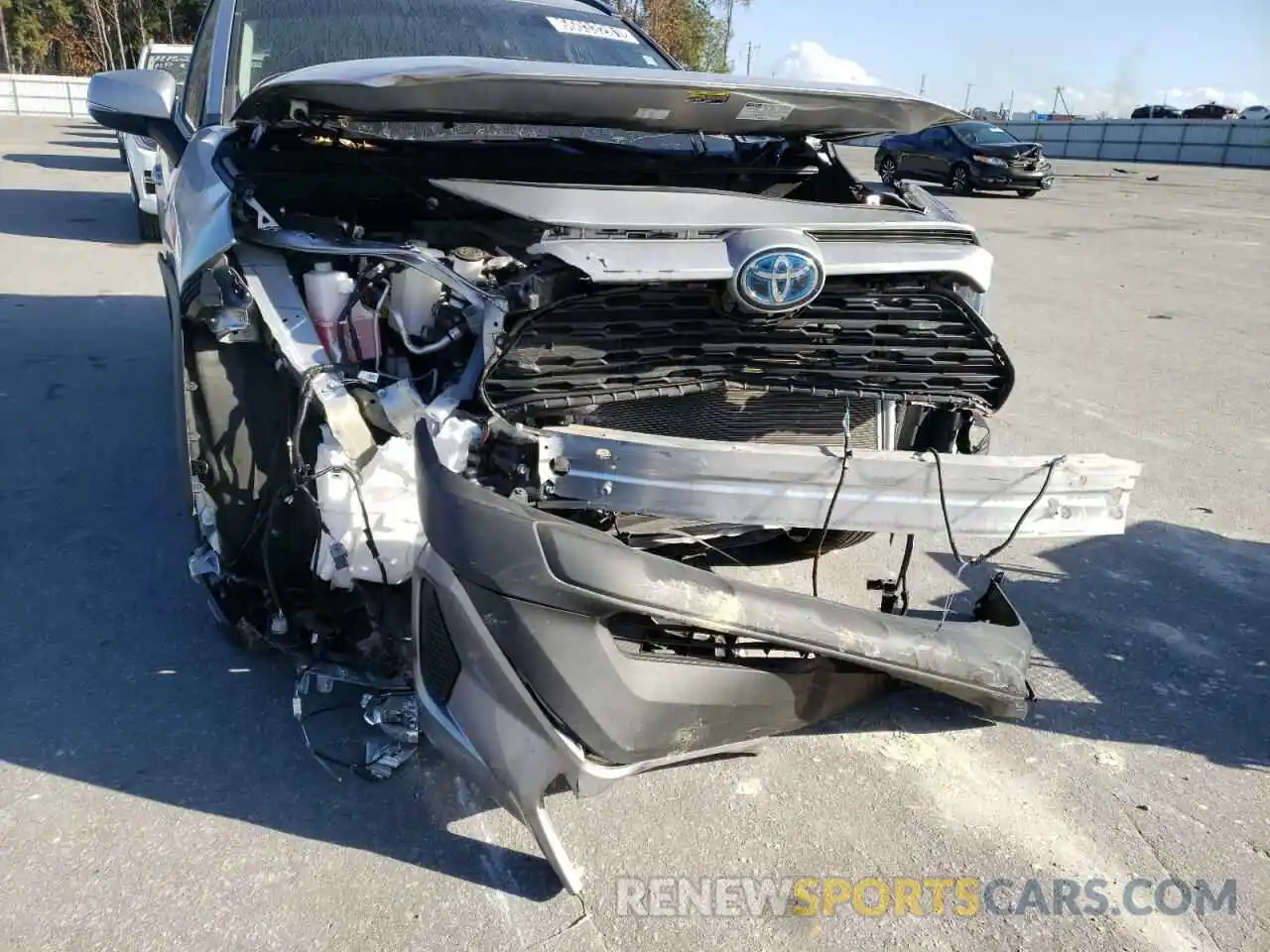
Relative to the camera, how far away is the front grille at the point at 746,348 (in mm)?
2145

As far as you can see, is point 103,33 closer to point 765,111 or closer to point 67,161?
point 67,161

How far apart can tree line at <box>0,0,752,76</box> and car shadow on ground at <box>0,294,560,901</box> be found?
29.9 metres

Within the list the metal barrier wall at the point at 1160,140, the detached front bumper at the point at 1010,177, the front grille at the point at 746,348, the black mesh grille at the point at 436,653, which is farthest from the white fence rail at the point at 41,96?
the black mesh grille at the point at 436,653

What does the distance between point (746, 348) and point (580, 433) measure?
47 centimetres

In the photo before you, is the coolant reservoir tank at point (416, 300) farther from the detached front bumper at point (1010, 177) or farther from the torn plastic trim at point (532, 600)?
the detached front bumper at point (1010, 177)

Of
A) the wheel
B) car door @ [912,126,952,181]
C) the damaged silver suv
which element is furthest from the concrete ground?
car door @ [912,126,952,181]

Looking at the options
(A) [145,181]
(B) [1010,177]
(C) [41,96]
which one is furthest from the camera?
(C) [41,96]

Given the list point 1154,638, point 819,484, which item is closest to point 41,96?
point 819,484

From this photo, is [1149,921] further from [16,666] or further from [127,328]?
[127,328]

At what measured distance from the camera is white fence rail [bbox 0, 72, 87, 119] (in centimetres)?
3056

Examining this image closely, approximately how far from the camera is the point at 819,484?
7.13 feet

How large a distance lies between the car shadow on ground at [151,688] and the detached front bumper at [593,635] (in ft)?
1.11

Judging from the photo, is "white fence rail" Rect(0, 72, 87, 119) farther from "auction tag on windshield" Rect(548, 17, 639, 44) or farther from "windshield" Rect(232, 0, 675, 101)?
"auction tag on windshield" Rect(548, 17, 639, 44)

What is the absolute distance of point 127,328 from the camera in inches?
250
